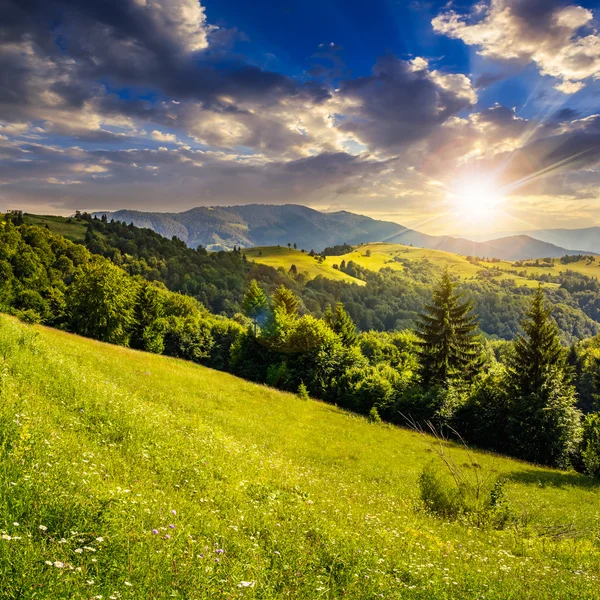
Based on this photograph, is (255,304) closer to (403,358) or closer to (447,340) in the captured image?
(403,358)

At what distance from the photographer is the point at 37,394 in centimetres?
1201

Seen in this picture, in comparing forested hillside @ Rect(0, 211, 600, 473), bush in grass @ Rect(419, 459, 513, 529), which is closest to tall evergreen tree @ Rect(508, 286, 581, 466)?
forested hillside @ Rect(0, 211, 600, 473)

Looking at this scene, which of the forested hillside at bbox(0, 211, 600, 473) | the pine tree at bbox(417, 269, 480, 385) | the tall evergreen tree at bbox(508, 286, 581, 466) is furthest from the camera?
the pine tree at bbox(417, 269, 480, 385)

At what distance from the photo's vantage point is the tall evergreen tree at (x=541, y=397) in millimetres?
37594

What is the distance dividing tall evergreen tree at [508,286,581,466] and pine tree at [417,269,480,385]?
7.95 m

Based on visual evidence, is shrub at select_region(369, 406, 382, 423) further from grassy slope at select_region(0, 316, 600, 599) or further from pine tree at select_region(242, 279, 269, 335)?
pine tree at select_region(242, 279, 269, 335)

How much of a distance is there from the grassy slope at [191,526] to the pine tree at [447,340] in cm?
3086

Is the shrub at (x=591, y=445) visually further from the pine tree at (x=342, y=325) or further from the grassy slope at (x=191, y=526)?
the pine tree at (x=342, y=325)

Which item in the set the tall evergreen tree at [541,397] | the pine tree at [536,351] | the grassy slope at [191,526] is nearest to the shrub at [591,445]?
the tall evergreen tree at [541,397]

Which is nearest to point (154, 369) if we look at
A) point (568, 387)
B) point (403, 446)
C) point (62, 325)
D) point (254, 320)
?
point (403, 446)

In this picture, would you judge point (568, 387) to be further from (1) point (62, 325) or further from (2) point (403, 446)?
(1) point (62, 325)

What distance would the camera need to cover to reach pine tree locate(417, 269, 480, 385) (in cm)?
4953

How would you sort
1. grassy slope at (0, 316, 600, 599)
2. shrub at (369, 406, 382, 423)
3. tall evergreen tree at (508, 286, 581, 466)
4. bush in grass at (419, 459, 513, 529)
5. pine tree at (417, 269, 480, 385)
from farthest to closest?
pine tree at (417, 269, 480, 385)
shrub at (369, 406, 382, 423)
tall evergreen tree at (508, 286, 581, 466)
bush in grass at (419, 459, 513, 529)
grassy slope at (0, 316, 600, 599)

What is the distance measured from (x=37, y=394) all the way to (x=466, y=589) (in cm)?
1285
